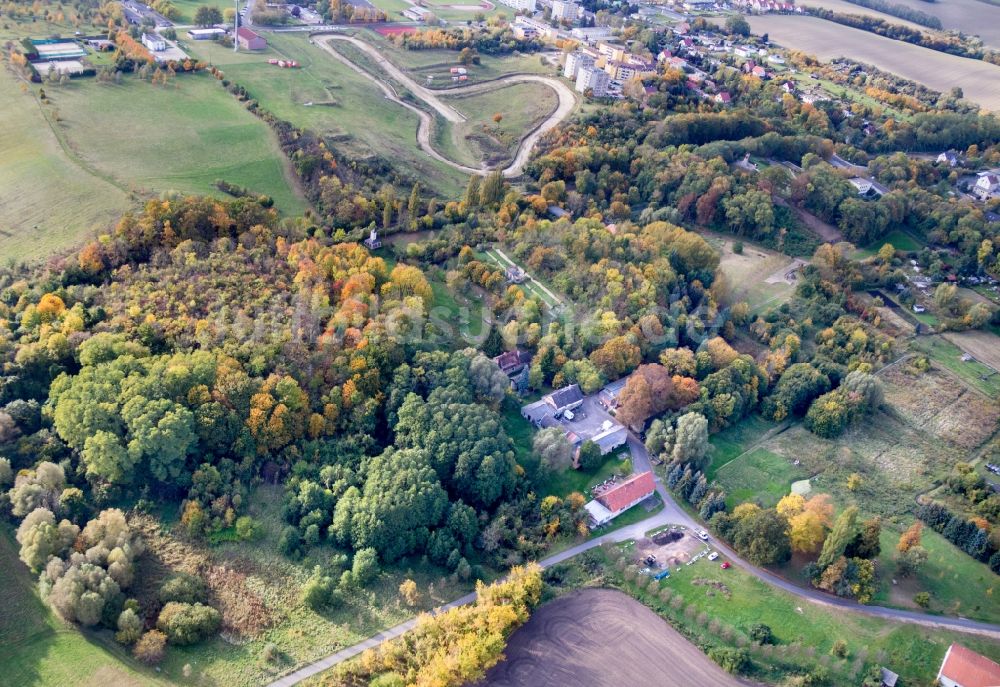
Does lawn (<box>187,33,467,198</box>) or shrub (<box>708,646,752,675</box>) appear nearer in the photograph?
shrub (<box>708,646,752,675</box>)

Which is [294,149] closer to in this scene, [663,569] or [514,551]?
[514,551]

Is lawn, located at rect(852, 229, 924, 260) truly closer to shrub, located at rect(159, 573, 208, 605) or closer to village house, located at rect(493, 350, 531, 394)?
village house, located at rect(493, 350, 531, 394)

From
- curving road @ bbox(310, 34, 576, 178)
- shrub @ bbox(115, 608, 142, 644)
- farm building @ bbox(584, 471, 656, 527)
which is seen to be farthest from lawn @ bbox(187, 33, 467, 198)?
shrub @ bbox(115, 608, 142, 644)

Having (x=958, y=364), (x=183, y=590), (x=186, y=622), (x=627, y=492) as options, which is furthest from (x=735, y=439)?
(x=186, y=622)

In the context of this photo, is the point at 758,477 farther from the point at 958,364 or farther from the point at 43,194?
the point at 43,194

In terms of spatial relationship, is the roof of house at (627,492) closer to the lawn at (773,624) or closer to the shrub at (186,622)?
the lawn at (773,624)

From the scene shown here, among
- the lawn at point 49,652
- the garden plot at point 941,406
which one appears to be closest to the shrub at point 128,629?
the lawn at point 49,652
